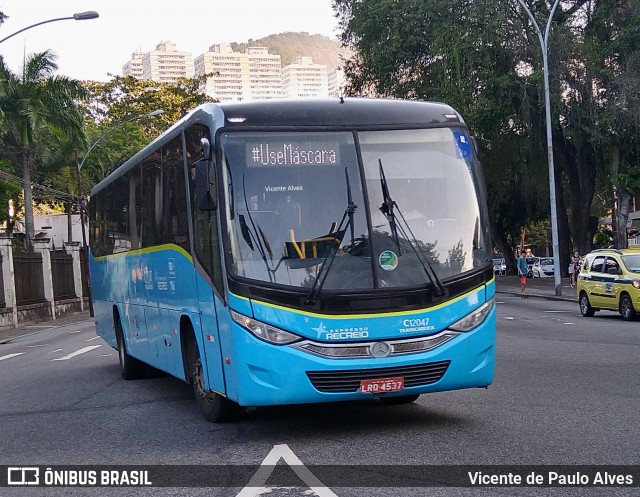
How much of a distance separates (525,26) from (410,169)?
110ft

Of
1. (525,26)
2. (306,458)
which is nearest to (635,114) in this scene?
(525,26)

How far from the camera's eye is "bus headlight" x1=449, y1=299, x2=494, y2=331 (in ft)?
27.3

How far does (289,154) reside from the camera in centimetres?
854

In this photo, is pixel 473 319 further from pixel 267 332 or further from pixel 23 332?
pixel 23 332

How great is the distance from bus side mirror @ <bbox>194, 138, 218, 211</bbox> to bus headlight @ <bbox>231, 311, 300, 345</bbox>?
3.25 ft

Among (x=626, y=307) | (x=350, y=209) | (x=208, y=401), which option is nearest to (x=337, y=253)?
(x=350, y=209)

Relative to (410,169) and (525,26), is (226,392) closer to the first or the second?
(410,169)

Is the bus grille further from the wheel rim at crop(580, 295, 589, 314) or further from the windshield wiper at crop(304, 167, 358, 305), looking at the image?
the wheel rim at crop(580, 295, 589, 314)

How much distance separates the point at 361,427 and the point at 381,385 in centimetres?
89

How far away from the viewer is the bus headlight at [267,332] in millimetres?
7973

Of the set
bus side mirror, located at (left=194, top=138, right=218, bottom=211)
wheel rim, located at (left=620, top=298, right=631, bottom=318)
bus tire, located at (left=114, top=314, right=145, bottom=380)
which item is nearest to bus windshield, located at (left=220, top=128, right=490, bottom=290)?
bus side mirror, located at (left=194, top=138, right=218, bottom=211)

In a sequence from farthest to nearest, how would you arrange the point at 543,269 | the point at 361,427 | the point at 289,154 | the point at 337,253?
the point at 543,269 < the point at 361,427 < the point at 289,154 < the point at 337,253

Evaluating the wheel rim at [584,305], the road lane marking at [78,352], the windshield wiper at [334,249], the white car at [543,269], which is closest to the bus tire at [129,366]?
the road lane marking at [78,352]

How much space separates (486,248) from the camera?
344 inches
